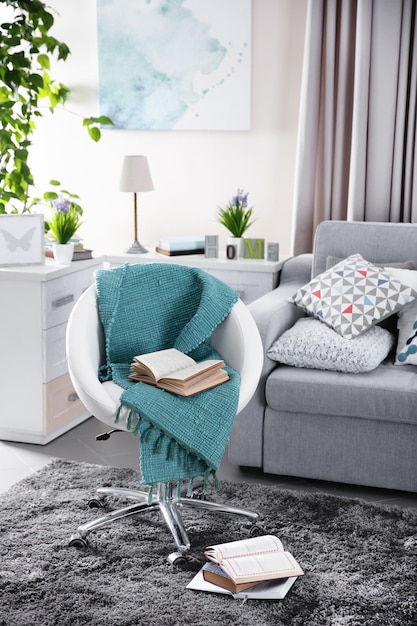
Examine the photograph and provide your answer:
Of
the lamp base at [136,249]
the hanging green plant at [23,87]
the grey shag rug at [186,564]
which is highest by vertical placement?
the hanging green plant at [23,87]

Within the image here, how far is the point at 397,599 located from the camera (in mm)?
2174

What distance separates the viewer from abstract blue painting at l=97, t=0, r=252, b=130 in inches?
153

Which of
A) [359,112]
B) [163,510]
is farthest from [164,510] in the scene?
[359,112]

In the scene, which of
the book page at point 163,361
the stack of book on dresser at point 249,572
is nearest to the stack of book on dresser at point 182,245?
the book page at point 163,361

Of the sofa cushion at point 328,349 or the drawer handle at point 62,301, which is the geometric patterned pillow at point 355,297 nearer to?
the sofa cushion at point 328,349

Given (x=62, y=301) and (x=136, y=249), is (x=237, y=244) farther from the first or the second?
(x=62, y=301)

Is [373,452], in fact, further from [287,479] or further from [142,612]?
[142,612]

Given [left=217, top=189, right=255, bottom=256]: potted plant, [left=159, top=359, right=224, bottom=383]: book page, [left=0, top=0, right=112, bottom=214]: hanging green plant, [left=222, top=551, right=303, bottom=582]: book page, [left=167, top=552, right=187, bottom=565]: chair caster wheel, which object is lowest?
[left=167, top=552, right=187, bottom=565]: chair caster wheel

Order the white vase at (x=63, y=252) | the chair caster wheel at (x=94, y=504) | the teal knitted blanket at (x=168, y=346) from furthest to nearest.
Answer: the white vase at (x=63, y=252) → the chair caster wheel at (x=94, y=504) → the teal knitted blanket at (x=168, y=346)

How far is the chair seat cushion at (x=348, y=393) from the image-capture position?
277 cm

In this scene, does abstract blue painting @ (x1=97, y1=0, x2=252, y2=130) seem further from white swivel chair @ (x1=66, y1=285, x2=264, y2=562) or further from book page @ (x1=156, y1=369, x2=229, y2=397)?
book page @ (x1=156, y1=369, x2=229, y2=397)

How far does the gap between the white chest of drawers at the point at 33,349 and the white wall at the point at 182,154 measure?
3.12ft

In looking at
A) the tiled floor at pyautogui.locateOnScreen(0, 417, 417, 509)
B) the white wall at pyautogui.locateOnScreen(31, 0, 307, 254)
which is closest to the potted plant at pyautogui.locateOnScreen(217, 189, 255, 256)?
the white wall at pyautogui.locateOnScreen(31, 0, 307, 254)

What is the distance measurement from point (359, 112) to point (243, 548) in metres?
2.13
